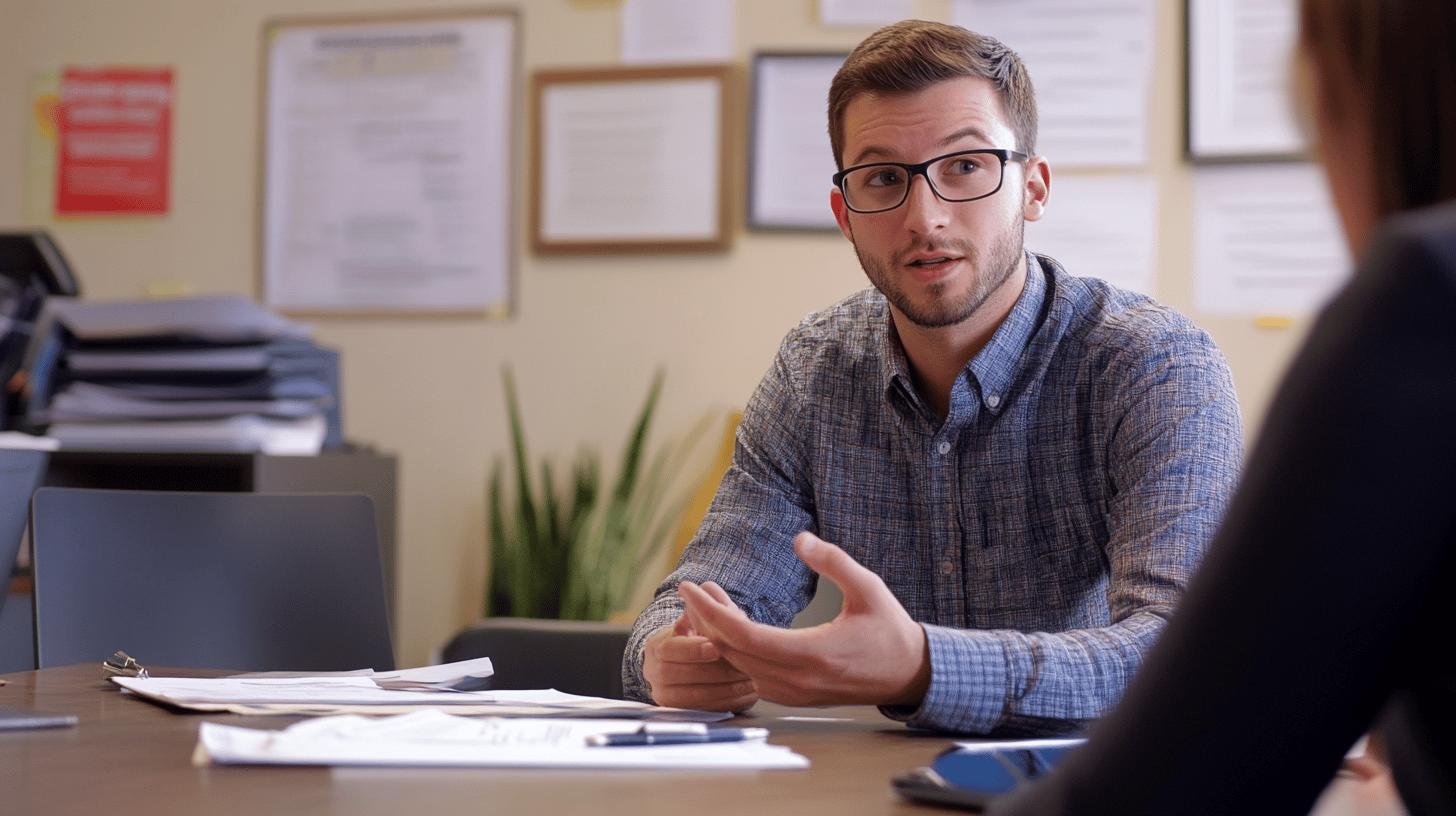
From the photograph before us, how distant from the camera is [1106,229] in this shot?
2.68 meters

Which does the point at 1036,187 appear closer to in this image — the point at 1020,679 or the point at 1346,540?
the point at 1020,679

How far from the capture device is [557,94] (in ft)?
9.57

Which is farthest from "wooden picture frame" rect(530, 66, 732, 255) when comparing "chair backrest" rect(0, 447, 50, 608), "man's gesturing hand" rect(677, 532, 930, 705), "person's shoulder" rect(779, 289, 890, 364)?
"man's gesturing hand" rect(677, 532, 930, 705)

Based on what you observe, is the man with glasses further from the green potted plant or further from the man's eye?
the green potted plant

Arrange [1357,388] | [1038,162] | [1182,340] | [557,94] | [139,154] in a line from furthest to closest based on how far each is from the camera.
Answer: [139,154] < [557,94] < [1038,162] < [1182,340] < [1357,388]

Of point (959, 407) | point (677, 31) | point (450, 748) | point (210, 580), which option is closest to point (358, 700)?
point (450, 748)

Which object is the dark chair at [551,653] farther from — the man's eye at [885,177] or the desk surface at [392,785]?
the desk surface at [392,785]

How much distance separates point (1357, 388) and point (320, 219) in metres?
2.84

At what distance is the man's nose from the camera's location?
153cm

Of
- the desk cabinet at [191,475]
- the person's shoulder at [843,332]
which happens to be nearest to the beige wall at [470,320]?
the desk cabinet at [191,475]

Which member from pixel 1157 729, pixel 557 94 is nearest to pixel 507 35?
pixel 557 94

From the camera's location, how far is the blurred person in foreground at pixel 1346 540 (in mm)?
445

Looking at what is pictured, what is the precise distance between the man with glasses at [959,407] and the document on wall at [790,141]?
1074 mm

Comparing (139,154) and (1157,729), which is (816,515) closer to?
(1157,729)
